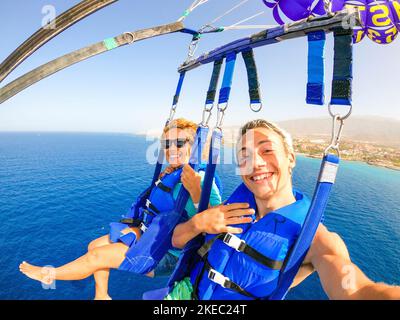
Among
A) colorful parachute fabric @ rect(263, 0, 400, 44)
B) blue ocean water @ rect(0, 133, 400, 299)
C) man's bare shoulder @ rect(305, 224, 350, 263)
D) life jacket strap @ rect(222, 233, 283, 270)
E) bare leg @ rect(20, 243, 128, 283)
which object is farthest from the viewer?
blue ocean water @ rect(0, 133, 400, 299)

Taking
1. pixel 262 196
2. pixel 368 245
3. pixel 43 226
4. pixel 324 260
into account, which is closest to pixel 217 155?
pixel 262 196

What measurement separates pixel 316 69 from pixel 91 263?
330 cm

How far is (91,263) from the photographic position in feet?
9.23

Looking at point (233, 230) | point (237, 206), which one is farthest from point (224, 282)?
point (237, 206)

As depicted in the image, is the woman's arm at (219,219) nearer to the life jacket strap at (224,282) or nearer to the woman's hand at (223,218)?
the woman's hand at (223,218)

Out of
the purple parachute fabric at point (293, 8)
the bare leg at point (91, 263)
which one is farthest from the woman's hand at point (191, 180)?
the purple parachute fabric at point (293, 8)

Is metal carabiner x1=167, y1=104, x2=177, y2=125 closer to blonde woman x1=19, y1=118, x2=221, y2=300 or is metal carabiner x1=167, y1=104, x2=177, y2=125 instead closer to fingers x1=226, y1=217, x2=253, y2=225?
blonde woman x1=19, y1=118, x2=221, y2=300

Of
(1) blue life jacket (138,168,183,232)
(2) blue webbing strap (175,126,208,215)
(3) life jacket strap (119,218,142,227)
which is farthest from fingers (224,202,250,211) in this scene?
(3) life jacket strap (119,218,142,227)

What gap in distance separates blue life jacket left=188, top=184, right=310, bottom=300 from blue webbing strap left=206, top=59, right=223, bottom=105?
1.37 metres

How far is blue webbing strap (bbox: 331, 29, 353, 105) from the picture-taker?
1.29 m

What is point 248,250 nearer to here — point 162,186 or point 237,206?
point 237,206

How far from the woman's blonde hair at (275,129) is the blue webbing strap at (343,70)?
59cm

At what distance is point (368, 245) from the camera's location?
18250 mm
